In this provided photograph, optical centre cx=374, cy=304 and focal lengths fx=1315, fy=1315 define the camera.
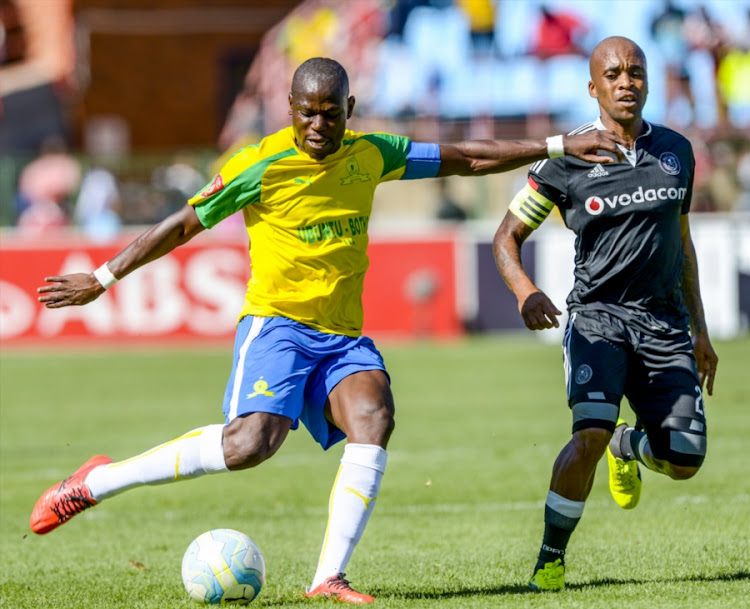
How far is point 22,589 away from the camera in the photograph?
20.1ft

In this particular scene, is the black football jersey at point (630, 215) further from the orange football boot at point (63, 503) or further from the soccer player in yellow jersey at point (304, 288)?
the orange football boot at point (63, 503)

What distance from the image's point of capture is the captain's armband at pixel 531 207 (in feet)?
19.9

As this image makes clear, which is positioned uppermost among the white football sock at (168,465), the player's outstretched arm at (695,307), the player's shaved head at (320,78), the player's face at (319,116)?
the player's shaved head at (320,78)

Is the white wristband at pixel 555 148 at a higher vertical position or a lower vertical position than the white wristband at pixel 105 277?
higher

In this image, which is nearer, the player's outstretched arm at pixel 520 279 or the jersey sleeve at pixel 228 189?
the player's outstretched arm at pixel 520 279

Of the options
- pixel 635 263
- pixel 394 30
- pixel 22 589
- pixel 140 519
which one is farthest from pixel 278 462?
pixel 394 30

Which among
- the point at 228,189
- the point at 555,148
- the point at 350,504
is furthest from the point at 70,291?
the point at 555,148

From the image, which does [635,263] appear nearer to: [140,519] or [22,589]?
[22,589]

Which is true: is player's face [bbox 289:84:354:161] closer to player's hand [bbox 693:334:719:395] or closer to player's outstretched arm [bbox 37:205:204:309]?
player's outstretched arm [bbox 37:205:204:309]

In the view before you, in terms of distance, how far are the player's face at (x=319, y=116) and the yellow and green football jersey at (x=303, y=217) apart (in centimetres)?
10

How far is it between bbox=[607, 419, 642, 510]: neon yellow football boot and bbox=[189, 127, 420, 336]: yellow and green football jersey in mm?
1556

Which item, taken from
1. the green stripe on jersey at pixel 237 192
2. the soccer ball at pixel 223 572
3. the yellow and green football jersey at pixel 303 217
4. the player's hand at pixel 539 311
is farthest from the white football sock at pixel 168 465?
the player's hand at pixel 539 311

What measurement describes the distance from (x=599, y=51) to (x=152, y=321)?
16.0m

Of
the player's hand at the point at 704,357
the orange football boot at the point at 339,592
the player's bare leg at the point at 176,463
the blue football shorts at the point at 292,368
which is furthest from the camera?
the player's hand at the point at 704,357
